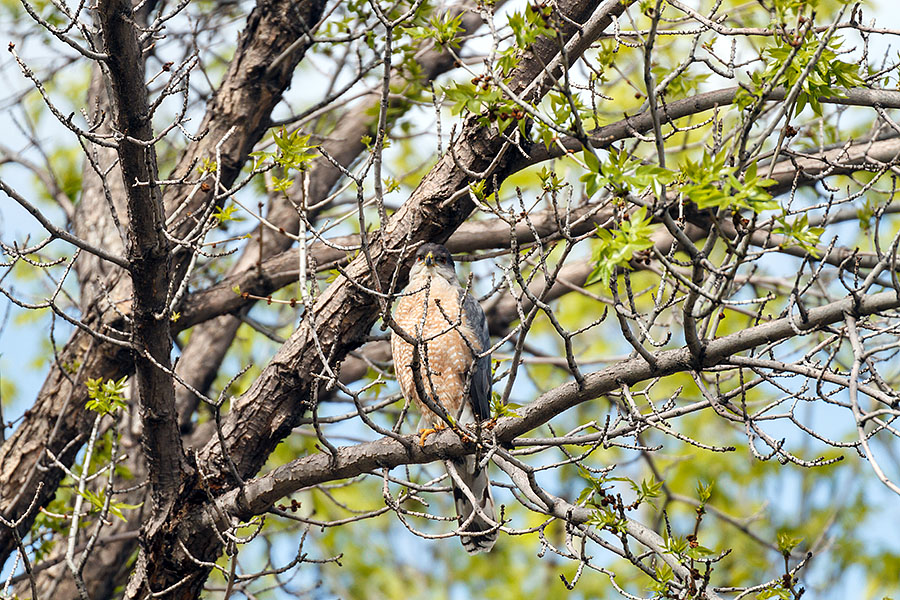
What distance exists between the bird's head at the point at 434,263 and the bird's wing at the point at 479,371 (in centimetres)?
25

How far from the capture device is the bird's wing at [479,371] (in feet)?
15.1

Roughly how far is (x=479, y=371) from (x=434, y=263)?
68 cm

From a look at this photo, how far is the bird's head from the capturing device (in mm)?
4691

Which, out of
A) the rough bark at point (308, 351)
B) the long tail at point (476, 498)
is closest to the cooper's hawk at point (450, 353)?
the long tail at point (476, 498)

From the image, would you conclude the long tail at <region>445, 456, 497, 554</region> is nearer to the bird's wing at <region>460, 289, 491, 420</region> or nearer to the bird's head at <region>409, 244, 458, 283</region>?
the bird's wing at <region>460, 289, 491, 420</region>

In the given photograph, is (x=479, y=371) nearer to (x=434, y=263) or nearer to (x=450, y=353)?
(x=450, y=353)

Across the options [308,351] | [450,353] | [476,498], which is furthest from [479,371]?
[308,351]

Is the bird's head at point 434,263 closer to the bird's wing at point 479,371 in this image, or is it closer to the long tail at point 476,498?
the bird's wing at point 479,371

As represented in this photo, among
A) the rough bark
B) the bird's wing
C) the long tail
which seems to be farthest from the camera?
the bird's wing

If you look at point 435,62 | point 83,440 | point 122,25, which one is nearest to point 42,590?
point 83,440

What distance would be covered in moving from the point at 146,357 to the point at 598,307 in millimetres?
7016

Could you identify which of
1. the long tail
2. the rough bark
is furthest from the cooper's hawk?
the rough bark

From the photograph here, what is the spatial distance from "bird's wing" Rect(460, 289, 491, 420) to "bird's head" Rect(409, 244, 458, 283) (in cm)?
25

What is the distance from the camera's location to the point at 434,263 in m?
4.82
